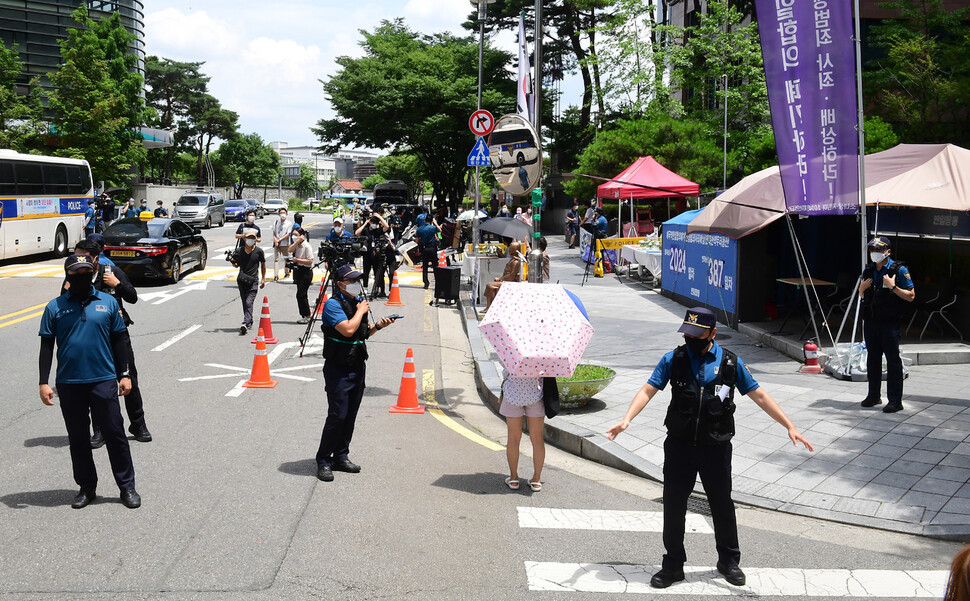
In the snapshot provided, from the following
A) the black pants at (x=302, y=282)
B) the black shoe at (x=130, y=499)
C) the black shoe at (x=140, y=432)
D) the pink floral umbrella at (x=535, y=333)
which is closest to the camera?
the black shoe at (x=130, y=499)

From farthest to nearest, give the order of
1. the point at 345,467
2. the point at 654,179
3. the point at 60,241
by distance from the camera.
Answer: the point at 60,241
the point at 654,179
the point at 345,467

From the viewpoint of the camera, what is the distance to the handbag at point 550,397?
6.83m

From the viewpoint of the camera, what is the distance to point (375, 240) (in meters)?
18.5

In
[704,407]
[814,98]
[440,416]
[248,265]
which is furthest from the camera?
[248,265]

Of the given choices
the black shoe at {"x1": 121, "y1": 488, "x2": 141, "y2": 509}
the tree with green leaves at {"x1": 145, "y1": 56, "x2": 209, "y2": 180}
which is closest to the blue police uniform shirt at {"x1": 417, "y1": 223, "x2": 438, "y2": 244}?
the black shoe at {"x1": 121, "y1": 488, "x2": 141, "y2": 509}

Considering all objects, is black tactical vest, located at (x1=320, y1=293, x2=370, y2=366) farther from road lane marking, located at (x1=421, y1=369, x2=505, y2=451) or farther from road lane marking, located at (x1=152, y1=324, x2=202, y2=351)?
road lane marking, located at (x1=152, y1=324, x2=202, y2=351)

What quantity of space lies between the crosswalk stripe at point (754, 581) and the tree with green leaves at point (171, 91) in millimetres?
74046

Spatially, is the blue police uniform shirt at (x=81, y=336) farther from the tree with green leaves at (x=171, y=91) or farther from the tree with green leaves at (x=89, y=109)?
the tree with green leaves at (x=171, y=91)

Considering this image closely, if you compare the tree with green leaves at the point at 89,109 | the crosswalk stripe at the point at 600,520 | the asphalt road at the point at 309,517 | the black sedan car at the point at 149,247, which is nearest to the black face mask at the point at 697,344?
the asphalt road at the point at 309,517

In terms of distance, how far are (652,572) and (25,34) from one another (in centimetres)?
6138

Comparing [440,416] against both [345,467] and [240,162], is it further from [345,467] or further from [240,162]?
[240,162]

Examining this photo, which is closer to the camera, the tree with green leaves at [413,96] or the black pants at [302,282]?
the black pants at [302,282]

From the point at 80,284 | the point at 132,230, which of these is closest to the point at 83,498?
the point at 80,284

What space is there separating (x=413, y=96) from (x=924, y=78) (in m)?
25.8
